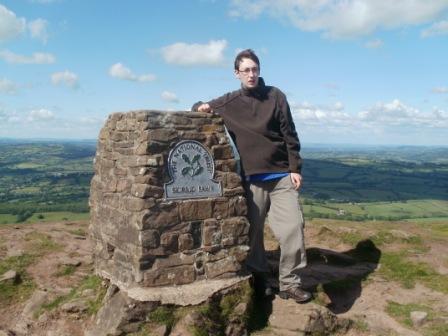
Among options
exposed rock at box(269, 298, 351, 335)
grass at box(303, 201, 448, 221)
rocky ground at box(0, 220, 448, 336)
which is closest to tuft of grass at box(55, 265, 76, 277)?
rocky ground at box(0, 220, 448, 336)

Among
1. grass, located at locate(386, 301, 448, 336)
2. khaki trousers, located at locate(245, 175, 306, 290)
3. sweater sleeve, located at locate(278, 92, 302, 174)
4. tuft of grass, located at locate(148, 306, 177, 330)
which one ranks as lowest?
grass, located at locate(386, 301, 448, 336)

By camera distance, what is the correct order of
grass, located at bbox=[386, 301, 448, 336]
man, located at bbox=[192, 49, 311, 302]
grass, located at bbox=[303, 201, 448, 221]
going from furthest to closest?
grass, located at bbox=[303, 201, 448, 221], grass, located at bbox=[386, 301, 448, 336], man, located at bbox=[192, 49, 311, 302]

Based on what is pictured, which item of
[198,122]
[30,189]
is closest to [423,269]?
[198,122]

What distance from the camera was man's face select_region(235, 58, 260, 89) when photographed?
7320 mm

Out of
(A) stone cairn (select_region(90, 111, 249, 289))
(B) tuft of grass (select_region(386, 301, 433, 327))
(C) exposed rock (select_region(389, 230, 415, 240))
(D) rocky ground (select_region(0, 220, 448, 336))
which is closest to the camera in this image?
(A) stone cairn (select_region(90, 111, 249, 289))

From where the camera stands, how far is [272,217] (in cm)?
782

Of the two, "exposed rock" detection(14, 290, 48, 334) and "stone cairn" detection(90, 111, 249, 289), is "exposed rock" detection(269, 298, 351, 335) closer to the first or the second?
"stone cairn" detection(90, 111, 249, 289)

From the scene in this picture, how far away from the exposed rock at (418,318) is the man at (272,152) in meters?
2.25

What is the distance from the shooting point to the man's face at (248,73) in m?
7.32

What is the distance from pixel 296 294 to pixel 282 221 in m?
1.28

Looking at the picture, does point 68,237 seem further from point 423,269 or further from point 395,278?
point 423,269

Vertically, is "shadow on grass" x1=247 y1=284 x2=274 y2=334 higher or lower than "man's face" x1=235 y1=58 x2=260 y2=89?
lower

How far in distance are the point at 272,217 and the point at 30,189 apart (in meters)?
80.1

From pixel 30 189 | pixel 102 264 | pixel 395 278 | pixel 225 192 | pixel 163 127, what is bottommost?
pixel 30 189
